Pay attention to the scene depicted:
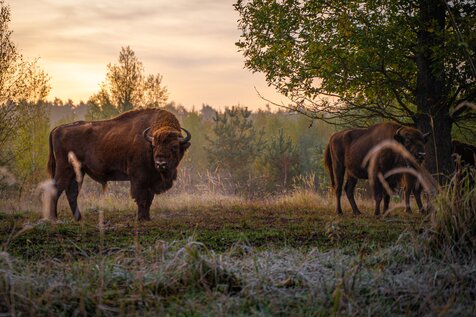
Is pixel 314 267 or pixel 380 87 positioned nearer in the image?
pixel 314 267

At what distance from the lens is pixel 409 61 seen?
12.3 m

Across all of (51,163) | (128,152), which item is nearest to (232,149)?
(51,163)

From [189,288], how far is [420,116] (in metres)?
9.98

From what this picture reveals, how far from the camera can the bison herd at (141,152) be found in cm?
1059

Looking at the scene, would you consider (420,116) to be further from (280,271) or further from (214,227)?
(280,271)

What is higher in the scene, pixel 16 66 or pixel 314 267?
pixel 16 66

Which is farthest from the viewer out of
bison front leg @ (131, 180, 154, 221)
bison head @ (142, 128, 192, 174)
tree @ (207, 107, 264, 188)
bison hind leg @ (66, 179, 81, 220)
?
tree @ (207, 107, 264, 188)

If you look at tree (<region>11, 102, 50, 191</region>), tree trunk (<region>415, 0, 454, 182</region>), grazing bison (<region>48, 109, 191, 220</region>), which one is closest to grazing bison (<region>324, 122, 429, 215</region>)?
tree trunk (<region>415, 0, 454, 182</region>)

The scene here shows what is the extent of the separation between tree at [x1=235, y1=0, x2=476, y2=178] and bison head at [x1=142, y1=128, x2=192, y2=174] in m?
3.82

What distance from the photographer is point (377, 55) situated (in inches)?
477

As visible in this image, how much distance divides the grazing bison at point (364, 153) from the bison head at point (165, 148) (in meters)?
4.54

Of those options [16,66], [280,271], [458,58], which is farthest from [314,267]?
[16,66]

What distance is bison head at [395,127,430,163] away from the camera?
11891 millimetres

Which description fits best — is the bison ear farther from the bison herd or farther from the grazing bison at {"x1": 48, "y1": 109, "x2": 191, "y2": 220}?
the grazing bison at {"x1": 48, "y1": 109, "x2": 191, "y2": 220}
